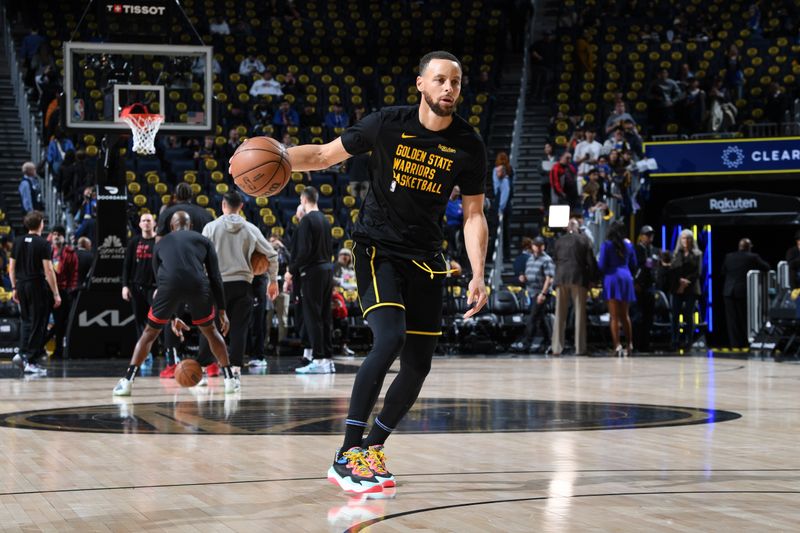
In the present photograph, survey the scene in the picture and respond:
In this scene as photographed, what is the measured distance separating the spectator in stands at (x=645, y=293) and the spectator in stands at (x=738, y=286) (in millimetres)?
1313

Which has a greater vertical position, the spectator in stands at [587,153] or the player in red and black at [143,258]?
the spectator in stands at [587,153]

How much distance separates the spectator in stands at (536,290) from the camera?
18.5 metres

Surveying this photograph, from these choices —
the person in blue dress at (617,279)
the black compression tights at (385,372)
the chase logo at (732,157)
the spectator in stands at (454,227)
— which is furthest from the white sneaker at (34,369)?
the chase logo at (732,157)

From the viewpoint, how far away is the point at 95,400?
384 inches

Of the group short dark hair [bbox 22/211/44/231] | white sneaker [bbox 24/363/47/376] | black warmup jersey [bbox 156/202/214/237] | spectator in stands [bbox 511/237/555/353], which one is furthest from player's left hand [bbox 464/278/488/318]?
spectator in stands [bbox 511/237/555/353]

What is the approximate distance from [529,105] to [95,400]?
59.4ft

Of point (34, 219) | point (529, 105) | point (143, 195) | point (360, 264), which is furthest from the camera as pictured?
point (529, 105)

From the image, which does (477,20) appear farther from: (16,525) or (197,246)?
(16,525)

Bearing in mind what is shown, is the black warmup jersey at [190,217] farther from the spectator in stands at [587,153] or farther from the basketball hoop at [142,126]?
the spectator in stands at [587,153]

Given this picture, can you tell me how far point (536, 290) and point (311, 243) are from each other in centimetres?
628

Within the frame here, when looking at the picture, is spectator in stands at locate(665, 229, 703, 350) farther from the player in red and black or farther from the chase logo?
the player in red and black

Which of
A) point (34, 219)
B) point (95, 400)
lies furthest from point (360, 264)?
point (34, 219)

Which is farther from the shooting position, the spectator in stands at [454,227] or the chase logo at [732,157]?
the chase logo at [732,157]

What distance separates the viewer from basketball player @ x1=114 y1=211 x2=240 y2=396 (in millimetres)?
10016
